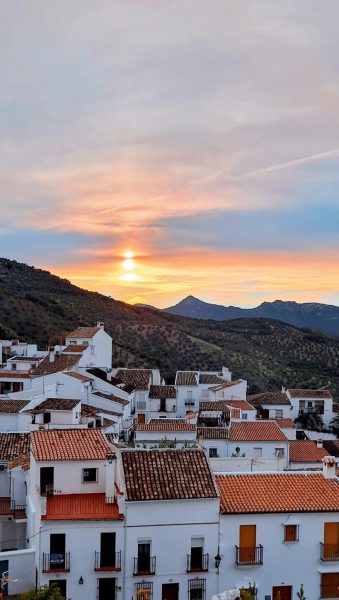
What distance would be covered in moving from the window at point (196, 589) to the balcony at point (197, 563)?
0.46 meters

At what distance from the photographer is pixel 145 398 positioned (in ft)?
179

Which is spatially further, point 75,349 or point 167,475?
point 75,349

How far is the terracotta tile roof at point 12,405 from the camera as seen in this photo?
37794mm

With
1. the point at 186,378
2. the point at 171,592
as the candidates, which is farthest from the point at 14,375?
the point at 171,592

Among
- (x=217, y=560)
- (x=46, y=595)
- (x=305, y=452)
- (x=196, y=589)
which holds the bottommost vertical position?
(x=196, y=589)

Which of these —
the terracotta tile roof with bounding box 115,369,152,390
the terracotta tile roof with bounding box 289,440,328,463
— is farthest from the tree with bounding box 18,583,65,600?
the terracotta tile roof with bounding box 115,369,152,390

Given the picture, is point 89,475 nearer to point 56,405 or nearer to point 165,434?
point 56,405

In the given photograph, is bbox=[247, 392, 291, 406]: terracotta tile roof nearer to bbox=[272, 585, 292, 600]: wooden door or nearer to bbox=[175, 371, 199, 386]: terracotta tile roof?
bbox=[175, 371, 199, 386]: terracotta tile roof

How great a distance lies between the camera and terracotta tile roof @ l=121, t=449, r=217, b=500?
909 inches

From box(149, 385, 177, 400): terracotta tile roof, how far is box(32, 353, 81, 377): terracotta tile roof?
686 cm

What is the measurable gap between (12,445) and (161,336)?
7135cm

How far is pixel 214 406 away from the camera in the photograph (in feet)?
170

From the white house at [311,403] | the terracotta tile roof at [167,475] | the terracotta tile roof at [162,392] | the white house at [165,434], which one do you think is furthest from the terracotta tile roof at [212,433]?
the white house at [311,403]

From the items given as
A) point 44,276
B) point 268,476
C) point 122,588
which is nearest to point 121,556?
point 122,588
